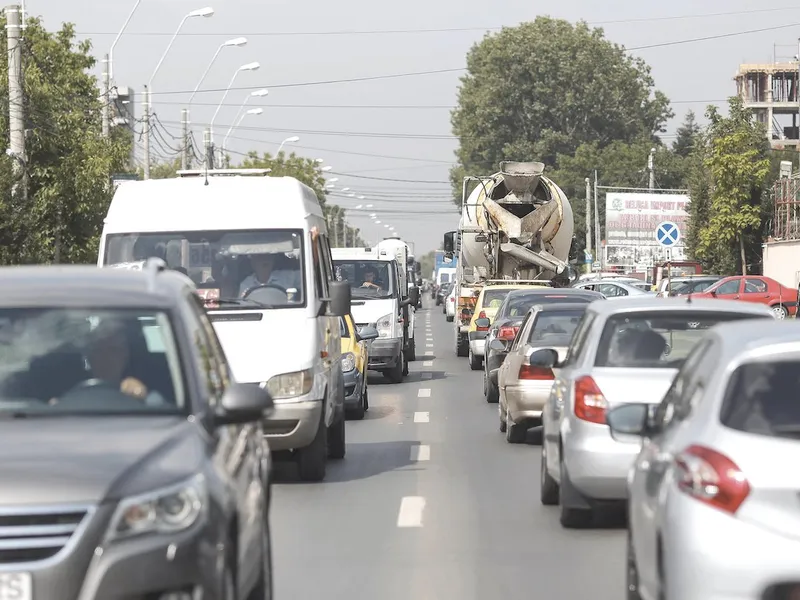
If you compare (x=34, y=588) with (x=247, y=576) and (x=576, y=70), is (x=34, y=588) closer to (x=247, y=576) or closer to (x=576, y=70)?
(x=247, y=576)

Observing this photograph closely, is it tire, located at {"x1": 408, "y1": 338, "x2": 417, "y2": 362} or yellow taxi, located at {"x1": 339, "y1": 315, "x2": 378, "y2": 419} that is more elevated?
yellow taxi, located at {"x1": 339, "y1": 315, "x2": 378, "y2": 419}

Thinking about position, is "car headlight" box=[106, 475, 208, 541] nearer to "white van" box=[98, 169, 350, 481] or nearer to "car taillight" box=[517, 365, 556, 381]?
"white van" box=[98, 169, 350, 481]

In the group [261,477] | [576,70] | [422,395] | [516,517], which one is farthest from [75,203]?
[576,70]

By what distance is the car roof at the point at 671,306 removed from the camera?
10.3 m

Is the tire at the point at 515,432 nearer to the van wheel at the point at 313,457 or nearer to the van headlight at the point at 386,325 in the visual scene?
the van wheel at the point at 313,457

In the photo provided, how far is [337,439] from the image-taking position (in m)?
14.7

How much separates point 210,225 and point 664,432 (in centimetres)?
739

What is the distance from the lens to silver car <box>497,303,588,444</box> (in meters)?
15.2

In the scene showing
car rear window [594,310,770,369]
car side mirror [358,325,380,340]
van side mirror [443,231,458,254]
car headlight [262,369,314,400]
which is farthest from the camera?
van side mirror [443,231,458,254]

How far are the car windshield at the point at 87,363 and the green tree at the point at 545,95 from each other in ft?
304

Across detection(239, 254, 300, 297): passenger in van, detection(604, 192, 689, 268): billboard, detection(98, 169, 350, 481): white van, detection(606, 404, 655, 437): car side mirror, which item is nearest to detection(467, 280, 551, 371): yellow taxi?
detection(98, 169, 350, 481): white van

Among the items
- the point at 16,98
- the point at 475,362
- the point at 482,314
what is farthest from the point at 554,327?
the point at 16,98

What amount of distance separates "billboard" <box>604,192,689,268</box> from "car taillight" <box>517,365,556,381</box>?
74.4 meters

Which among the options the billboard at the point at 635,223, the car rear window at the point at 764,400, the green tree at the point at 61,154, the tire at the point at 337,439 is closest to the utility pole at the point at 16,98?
the green tree at the point at 61,154
